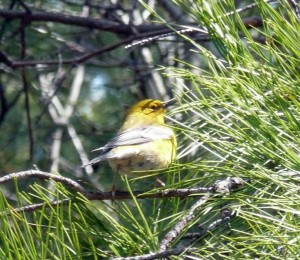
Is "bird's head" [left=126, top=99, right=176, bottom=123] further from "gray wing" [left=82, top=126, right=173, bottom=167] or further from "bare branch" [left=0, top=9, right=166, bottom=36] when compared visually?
"bare branch" [left=0, top=9, right=166, bottom=36]

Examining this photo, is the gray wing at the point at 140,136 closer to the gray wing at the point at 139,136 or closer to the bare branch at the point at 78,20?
the gray wing at the point at 139,136

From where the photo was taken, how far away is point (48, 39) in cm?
614

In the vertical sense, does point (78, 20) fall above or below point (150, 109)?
above

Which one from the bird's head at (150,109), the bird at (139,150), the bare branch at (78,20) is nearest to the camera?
the bird at (139,150)

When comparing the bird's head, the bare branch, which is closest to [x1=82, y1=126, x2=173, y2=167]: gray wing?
the bird's head

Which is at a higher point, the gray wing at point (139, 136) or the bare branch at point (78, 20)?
the bare branch at point (78, 20)

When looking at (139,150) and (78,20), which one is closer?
(139,150)

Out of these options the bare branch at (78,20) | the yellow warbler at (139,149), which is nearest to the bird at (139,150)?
the yellow warbler at (139,149)

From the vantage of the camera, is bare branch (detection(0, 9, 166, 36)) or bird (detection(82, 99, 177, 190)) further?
bare branch (detection(0, 9, 166, 36))

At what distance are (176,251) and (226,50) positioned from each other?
422 millimetres

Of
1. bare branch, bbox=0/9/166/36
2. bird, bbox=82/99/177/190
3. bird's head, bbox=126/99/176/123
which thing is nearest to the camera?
bird, bbox=82/99/177/190

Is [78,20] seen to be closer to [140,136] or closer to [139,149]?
[140,136]

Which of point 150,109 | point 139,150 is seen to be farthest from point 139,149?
point 150,109

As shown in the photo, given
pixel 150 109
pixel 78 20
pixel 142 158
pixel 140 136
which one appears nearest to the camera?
pixel 142 158
